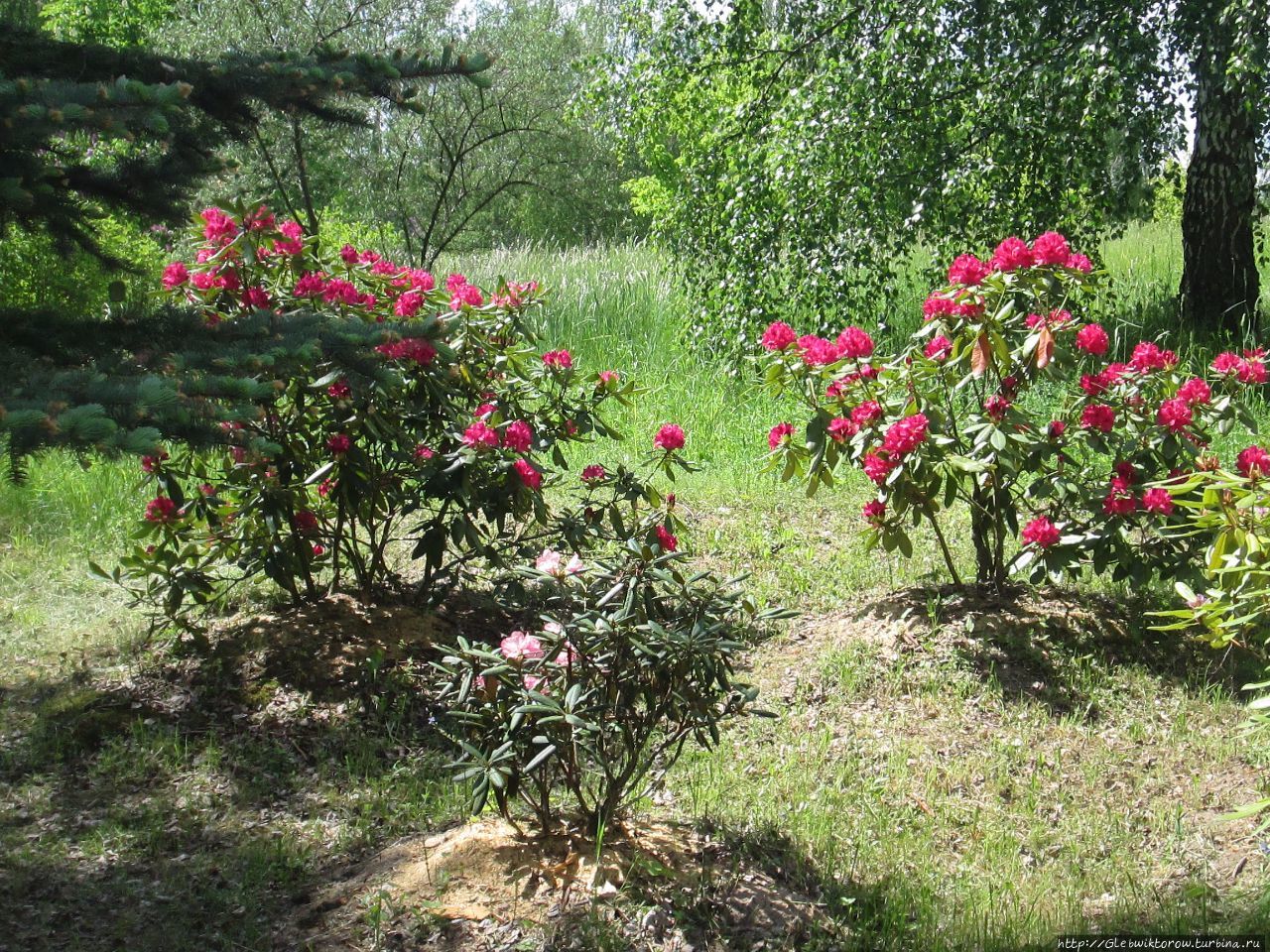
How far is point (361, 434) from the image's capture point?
12.9ft

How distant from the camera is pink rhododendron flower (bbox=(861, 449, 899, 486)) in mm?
3785

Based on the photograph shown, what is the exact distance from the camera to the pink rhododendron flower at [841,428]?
12.8ft

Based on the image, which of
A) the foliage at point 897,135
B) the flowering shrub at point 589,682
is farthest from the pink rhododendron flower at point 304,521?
the foliage at point 897,135

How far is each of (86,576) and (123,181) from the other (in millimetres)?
2308

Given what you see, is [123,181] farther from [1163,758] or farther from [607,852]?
[1163,758]

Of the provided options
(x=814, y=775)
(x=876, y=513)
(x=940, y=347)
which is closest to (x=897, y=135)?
(x=940, y=347)

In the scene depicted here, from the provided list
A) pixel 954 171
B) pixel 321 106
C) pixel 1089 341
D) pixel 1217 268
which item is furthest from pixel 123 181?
pixel 1217 268

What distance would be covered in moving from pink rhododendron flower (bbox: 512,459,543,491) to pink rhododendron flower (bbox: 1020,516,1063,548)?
1.63 m

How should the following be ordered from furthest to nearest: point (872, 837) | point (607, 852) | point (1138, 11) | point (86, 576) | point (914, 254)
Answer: point (914, 254) < point (1138, 11) < point (86, 576) < point (872, 837) < point (607, 852)

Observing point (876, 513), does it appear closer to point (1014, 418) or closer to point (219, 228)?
point (1014, 418)

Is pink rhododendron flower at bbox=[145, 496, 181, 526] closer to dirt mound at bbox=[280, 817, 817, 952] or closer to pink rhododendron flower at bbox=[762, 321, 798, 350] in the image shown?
dirt mound at bbox=[280, 817, 817, 952]

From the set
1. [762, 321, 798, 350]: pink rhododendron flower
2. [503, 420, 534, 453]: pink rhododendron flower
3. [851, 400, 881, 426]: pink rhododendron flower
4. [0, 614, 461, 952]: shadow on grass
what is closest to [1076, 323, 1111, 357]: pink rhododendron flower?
[851, 400, 881, 426]: pink rhododendron flower

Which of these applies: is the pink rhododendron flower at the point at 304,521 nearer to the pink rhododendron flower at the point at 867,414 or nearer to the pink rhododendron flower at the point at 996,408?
the pink rhododendron flower at the point at 867,414

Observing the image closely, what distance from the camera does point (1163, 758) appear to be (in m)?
3.37
